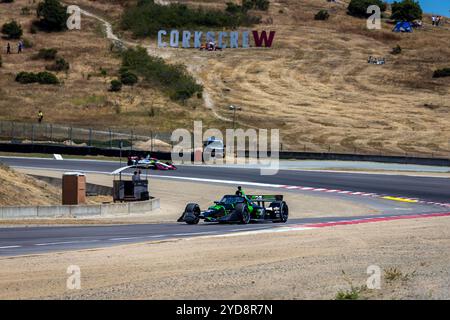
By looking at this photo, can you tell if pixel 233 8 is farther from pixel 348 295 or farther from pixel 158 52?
pixel 348 295

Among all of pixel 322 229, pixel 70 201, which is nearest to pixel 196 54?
pixel 70 201

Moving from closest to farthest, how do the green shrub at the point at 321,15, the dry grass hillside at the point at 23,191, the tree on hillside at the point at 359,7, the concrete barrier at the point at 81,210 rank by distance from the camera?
the concrete barrier at the point at 81,210 → the dry grass hillside at the point at 23,191 → the green shrub at the point at 321,15 → the tree on hillside at the point at 359,7

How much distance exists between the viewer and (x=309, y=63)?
103 m

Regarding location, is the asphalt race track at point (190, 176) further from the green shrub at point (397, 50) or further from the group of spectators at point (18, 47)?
the green shrub at point (397, 50)

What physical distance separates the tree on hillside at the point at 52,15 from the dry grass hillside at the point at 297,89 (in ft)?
6.75

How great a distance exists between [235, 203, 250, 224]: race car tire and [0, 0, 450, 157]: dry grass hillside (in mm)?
43387

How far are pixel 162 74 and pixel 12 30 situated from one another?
19597mm

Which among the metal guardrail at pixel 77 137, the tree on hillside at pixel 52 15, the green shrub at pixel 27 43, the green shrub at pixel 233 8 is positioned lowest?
the metal guardrail at pixel 77 137

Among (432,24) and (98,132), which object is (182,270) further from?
(432,24)

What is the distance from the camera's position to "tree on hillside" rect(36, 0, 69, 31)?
341 ft

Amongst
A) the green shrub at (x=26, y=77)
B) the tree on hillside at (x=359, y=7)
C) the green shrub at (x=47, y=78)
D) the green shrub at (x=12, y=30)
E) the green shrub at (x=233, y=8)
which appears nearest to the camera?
the green shrub at (x=26, y=77)

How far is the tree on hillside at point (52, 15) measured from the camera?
10400 centimetres

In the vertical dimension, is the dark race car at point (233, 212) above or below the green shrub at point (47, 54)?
below

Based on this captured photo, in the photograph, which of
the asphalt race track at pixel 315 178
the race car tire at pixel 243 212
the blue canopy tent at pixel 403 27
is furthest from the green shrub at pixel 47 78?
the race car tire at pixel 243 212
